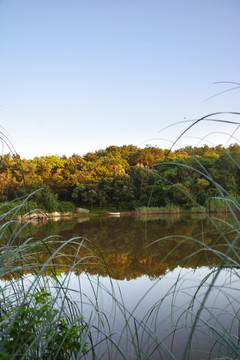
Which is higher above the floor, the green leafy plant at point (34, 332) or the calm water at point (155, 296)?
the green leafy plant at point (34, 332)

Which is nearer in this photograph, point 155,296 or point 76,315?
point 76,315

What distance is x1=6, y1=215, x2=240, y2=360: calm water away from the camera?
31.9 inches

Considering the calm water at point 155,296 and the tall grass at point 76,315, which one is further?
the calm water at point 155,296

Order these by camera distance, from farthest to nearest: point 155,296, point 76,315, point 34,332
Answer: point 155,296 < point 76,315 < point 34,332

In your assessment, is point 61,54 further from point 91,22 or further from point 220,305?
point 220,305

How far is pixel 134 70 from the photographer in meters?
8.15

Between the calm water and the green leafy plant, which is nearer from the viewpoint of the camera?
the green leafy plant

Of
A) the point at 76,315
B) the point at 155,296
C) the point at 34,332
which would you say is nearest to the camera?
the point at 34,332

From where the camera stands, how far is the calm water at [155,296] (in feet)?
2.66

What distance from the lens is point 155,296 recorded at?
6.37 ft

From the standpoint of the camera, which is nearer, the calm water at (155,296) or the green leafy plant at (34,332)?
the green leafy plant at (34,332)

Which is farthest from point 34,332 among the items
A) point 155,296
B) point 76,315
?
point 155,296

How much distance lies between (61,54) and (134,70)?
319cm

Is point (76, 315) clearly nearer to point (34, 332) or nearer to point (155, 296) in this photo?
point (34, 332)
